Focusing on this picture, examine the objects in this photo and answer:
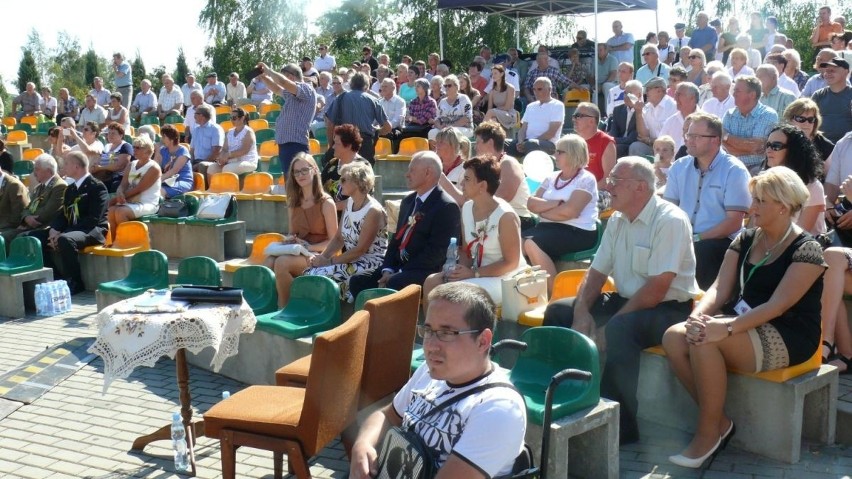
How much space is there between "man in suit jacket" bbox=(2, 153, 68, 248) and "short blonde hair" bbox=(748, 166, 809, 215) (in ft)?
24.9

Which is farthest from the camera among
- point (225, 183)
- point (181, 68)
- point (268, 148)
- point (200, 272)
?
point (181, 68)

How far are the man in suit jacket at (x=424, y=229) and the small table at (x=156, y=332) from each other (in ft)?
5.04

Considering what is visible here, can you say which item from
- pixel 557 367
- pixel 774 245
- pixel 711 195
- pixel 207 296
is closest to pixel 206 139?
pixel 207 296

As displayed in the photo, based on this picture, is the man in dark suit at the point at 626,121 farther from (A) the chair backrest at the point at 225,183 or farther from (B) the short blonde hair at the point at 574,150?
(A) the chair backrest at the point at 225,183

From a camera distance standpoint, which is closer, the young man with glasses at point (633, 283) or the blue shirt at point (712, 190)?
the young man with glasses at point (633, 283)

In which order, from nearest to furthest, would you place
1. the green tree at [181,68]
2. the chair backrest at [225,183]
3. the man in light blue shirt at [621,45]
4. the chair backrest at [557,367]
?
the chair backrest at [557,367], the chair backrest at [225,183], the man in light blue shirt at [621,45], the green tree at [181,68]

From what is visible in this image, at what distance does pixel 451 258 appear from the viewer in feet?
19.9

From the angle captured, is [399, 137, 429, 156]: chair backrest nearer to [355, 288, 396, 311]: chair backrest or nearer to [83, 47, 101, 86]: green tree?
[355, 288, 396, 311]: chair backrest

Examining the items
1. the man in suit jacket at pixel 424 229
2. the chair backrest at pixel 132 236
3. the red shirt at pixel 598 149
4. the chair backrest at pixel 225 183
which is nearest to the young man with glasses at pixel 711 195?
the man in suit jacket at pixel 424 229

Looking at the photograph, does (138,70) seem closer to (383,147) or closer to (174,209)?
(383,147)

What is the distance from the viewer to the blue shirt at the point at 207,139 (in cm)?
1264

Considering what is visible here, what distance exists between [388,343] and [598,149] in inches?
173

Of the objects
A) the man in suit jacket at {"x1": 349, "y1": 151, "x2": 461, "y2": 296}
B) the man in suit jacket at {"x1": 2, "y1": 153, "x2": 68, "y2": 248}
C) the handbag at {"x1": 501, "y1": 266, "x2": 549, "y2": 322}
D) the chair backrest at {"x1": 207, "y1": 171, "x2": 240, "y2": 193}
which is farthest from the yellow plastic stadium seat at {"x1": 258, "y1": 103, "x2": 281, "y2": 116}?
the handbag at {"x1": 501, "y1": 266, "x2": 549, "y2": 322}

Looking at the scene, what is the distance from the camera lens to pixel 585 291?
527 cm
